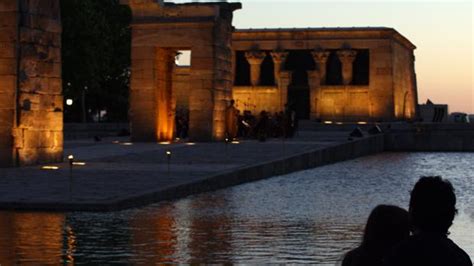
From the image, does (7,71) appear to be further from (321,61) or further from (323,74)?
(323,74)

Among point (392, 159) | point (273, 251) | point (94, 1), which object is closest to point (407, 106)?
point (94, 1)

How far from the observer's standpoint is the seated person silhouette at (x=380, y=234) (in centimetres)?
504

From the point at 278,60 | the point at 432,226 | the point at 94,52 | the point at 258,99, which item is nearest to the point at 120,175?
the point at 432,226

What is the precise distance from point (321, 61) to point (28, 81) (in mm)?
42108

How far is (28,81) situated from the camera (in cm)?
2667

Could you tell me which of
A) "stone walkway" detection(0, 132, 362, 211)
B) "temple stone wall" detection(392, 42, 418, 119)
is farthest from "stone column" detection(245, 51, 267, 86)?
"stone walkway" detection(0, 132, 362, 211)

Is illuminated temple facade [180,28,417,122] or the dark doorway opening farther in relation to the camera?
the dark doorway opening

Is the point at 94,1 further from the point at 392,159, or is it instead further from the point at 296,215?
the point at 296,215

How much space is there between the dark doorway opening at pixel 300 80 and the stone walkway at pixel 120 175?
31013 millimetres

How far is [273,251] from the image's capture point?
1237 centimetres

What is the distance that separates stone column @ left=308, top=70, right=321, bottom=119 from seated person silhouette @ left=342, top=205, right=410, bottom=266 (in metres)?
61.6

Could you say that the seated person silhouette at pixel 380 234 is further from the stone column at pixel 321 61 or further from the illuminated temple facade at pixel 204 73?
the stone column at pixel 321 61

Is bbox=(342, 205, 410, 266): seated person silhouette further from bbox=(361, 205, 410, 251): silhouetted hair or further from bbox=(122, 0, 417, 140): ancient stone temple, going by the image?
bbox=(122, 0, 417, 140): ancient stone temple

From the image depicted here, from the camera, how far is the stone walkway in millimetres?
17625
